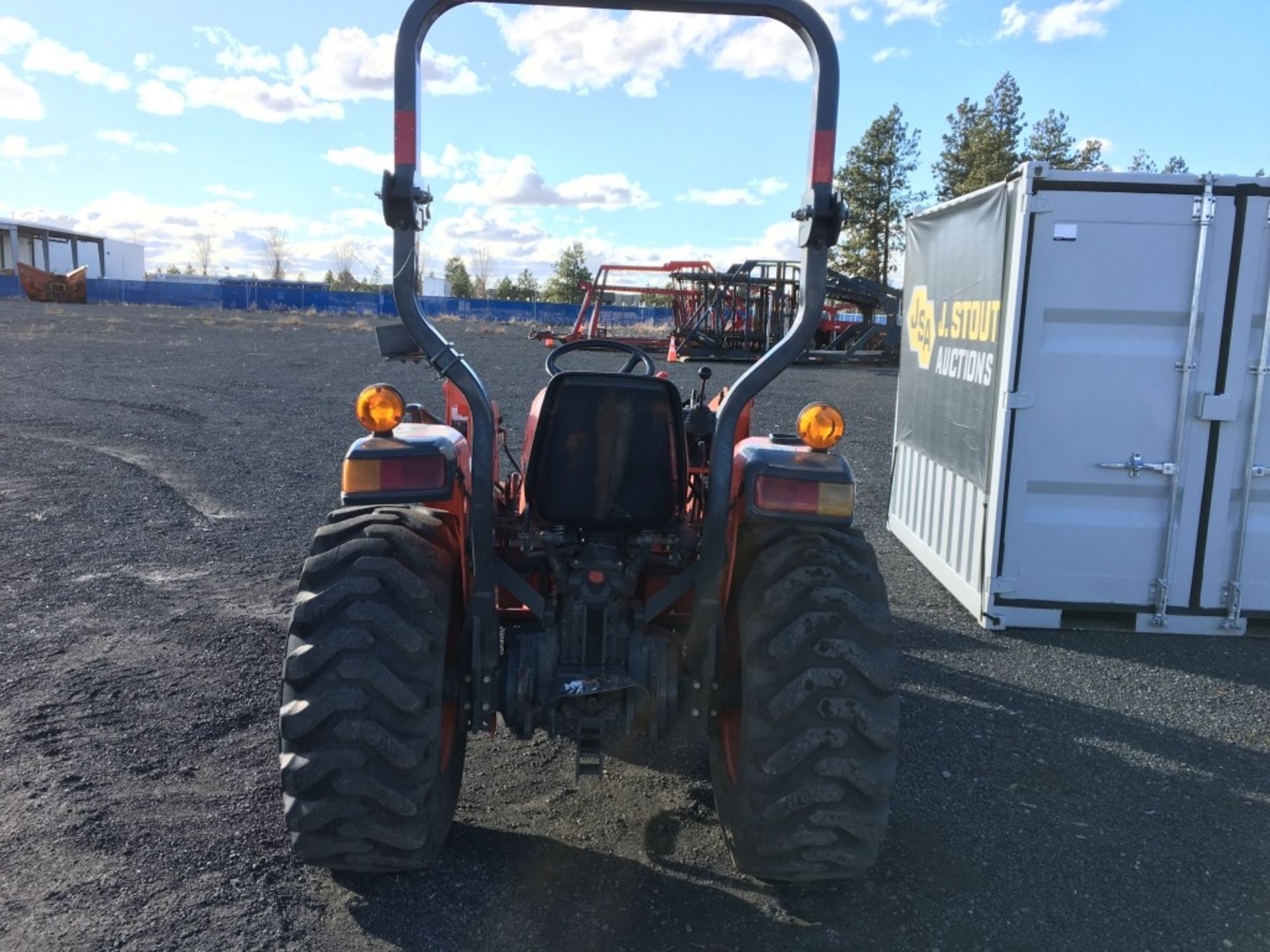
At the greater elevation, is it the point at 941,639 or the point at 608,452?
the point at 608,452

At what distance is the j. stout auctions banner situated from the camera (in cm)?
631

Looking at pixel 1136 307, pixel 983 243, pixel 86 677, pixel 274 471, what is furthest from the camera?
pixel 274 471

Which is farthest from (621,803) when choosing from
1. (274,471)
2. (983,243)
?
(274,471)

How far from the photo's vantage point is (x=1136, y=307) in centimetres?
592

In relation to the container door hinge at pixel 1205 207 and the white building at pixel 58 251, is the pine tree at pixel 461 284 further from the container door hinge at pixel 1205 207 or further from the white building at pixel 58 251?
the container door hinge at pixel 1205 207

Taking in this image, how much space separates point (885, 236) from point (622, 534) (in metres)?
43.2

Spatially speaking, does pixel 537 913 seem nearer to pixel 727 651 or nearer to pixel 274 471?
pixel 727 651

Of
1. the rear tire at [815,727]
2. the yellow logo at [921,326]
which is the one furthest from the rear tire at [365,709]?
the yellow logo at [921,326]

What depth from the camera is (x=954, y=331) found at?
7.07 m

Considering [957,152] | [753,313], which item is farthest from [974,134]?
[753,313]

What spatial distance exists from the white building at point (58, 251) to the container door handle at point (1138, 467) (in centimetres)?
6931

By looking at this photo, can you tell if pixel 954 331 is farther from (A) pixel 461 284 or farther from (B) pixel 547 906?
(A) pixel 461 284

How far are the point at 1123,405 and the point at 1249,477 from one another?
2.79ft

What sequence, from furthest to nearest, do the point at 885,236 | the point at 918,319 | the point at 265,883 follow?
the point at 885,236, the point at 918,319, the point at 265,883
